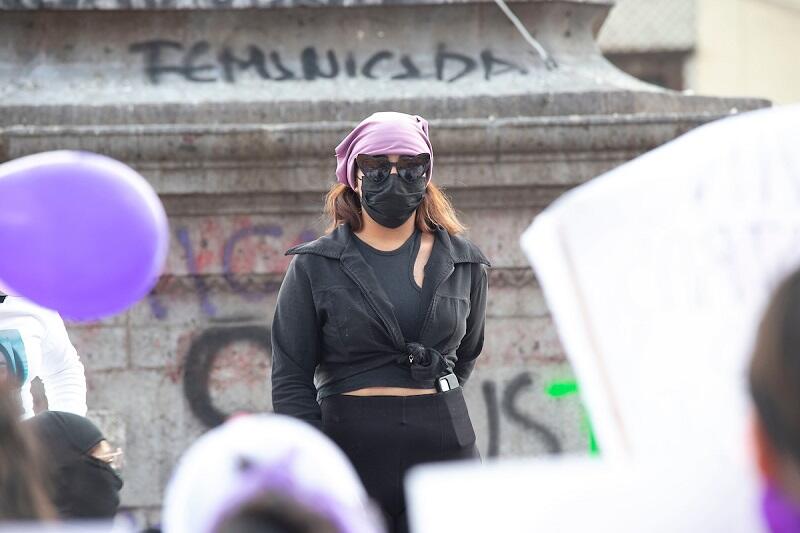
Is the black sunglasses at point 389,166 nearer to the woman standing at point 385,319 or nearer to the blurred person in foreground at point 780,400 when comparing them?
the woman standing at point 385,319

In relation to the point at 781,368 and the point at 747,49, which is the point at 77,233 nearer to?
the point at 781,368

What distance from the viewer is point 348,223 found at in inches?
169

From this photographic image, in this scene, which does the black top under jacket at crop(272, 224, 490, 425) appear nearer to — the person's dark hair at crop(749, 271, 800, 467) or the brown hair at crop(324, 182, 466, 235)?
the brown hair at crop(324, 182, 466, 235)

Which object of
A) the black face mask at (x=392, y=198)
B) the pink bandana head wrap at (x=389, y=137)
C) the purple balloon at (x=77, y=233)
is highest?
the pink bandana head wrap at (x=389, y=137)

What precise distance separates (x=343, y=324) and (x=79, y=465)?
0.87m

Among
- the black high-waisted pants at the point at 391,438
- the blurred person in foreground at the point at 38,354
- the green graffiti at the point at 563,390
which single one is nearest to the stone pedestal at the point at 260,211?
the green graffiti at the point at 563,390

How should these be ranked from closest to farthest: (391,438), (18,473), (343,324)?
(18,473) → (391,438) → (343,324)

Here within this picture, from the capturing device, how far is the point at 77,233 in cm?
317

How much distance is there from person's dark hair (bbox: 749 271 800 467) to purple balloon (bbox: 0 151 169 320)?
5.56 feet

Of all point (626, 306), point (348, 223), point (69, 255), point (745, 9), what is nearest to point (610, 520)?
point (626, 306)

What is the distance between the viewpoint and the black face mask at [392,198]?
4176 mm

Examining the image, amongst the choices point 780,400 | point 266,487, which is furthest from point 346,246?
point 780,400

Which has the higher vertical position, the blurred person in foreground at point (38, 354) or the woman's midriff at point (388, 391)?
the blurred person in foreground at point (38, 354)

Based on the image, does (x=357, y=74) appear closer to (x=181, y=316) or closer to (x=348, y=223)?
(x=181, y=316)
